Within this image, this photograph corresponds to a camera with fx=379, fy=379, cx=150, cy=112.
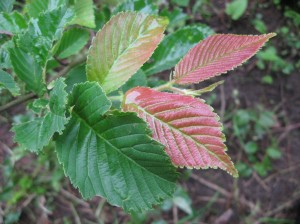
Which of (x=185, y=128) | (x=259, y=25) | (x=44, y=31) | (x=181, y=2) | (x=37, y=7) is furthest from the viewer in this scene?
(x=259, y=25)

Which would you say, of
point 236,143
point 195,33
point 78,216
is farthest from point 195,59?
point 236,143

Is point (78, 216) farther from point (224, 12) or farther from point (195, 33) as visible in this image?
point (224, 12)

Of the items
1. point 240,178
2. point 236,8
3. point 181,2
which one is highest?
point 181,2

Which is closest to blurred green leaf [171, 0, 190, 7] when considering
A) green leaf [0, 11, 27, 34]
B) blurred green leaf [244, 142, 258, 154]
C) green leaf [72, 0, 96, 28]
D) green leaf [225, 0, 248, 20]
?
green leaf [225, 0, 248, 20]

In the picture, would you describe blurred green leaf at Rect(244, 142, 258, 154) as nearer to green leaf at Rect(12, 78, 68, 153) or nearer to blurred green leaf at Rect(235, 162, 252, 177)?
blurred green leaf at Rect(235, 162, 252, 177)

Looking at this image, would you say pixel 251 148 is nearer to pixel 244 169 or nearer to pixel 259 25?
Answer: pixel 244 169

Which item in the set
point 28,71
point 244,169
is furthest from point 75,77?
point 244,169
